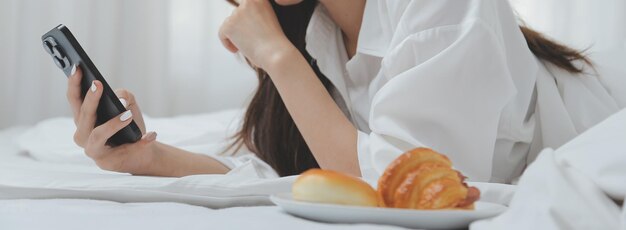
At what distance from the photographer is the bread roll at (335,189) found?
1.91ft

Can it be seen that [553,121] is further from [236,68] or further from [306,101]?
[236,68]

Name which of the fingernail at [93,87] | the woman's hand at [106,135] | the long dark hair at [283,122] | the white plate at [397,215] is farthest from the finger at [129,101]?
the white plate at [397,215]

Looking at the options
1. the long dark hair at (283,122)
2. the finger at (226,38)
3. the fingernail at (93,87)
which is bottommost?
the long dark hair at (283,122)

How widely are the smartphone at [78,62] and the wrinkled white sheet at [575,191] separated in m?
0.65

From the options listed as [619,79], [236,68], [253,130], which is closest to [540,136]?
[619,79]

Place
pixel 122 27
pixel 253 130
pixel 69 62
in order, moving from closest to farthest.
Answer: pixel 69 62, pixel 253 130, pixel 122 27

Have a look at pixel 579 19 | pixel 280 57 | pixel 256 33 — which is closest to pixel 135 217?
pixel 280 57

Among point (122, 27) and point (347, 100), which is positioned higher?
point (347, 100)

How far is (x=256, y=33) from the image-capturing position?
1.29 m

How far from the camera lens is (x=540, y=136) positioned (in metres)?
1.15

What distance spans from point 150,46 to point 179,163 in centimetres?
159

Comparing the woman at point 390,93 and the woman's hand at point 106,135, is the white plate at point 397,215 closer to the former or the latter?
the woman at point 390,93

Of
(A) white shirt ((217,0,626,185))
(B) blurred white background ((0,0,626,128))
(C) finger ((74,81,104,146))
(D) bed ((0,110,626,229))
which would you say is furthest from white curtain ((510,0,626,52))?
(D) bed ((0,110,626,229))

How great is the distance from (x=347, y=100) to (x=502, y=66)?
35cm
